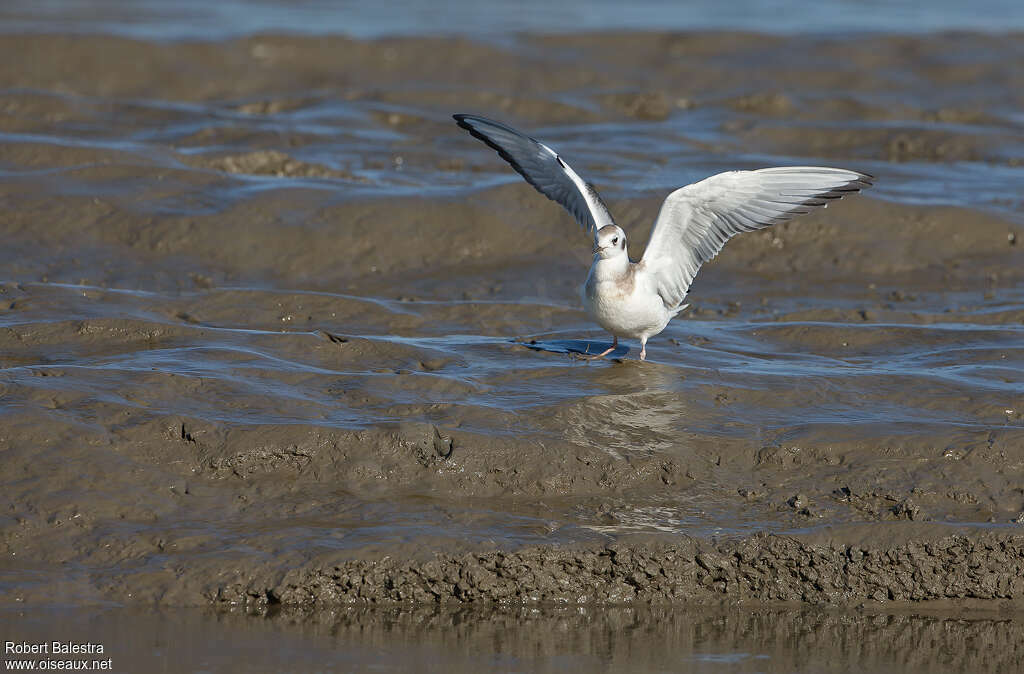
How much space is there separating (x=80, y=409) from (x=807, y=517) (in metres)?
3.79

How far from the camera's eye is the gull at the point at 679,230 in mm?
7742

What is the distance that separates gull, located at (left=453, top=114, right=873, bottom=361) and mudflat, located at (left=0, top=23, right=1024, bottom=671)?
42 cm

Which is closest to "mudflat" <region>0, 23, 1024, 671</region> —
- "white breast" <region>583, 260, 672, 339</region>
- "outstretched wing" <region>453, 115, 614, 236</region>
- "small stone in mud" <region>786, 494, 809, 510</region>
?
"small stone in mud" <region>786, 494, 809, 510</region>

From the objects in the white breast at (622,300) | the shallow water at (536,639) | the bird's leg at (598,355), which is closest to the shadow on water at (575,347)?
the bird's leg at (598,355)

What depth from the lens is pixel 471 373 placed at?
770 centimetres

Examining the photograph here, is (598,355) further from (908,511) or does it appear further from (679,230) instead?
(908,511)

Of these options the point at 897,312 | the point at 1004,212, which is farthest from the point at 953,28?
the point at 897,312

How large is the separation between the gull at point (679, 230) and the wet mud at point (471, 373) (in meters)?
0.42

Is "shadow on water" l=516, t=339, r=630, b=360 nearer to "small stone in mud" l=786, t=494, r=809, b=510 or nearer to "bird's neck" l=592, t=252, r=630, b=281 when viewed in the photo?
"bird's neck" l=592, t=252, r=630, b=281

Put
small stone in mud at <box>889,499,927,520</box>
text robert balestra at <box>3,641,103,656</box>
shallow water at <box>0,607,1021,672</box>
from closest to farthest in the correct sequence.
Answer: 1. text robert balestra at <box>3,641,103,656</box>
2. shallow water at <box>0,607,1021,672</box>
3. small stone in mud at <box>889,499,927,520</box>

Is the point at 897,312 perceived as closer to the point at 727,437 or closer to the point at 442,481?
the point at 727,437

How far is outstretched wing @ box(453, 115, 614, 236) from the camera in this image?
A: 8367 mm

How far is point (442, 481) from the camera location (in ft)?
21.3

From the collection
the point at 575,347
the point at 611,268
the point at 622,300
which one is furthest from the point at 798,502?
the point at 575,347
